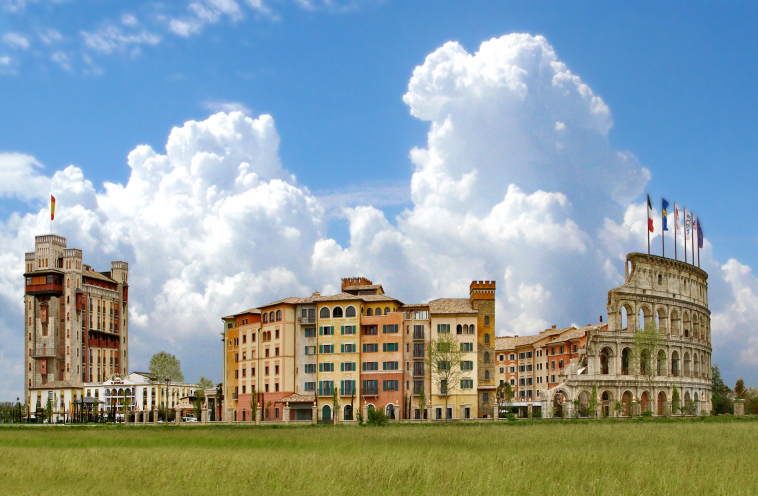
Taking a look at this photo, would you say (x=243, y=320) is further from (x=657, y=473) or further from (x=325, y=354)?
(x=657, y=473)

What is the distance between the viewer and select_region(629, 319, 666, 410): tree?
105 meters

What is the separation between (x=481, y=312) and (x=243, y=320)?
34.3 meters

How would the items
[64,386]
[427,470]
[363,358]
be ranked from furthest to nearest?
[64,386], [363,358], [427,470]

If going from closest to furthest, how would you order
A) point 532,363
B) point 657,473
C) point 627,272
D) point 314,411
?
point 657,473, point 314,411, point 627,272, point 532,363

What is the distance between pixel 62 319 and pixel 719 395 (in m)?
128

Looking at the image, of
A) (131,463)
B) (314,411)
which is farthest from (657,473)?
(314,411)

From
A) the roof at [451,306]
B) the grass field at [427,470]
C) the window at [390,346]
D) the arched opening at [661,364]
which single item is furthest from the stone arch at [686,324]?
the grass field at [427,470]

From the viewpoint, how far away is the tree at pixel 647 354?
10506 cm

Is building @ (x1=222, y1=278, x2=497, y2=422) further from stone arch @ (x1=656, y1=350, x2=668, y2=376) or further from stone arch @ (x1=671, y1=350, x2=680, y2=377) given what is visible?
stone arch @ (x1=671, y1=350, x2=680, y2=377)

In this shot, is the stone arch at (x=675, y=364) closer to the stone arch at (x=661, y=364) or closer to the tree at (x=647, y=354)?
the stone arch at (x=661, y=364)

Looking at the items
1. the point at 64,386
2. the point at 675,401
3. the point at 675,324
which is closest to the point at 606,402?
the point at 675,401

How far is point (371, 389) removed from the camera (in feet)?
341

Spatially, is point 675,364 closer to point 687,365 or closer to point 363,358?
point 687,365

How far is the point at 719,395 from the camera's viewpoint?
14300 cm
